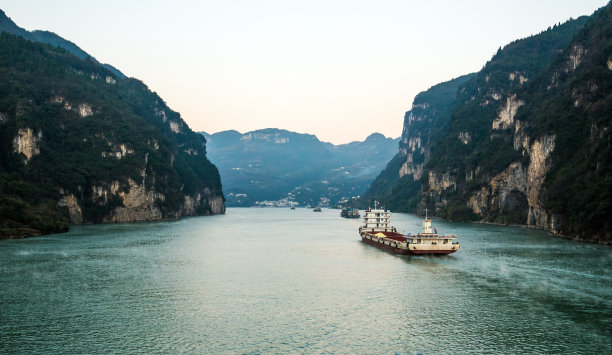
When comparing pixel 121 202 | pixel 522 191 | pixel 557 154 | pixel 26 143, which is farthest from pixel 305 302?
Answer: pixel 121 202

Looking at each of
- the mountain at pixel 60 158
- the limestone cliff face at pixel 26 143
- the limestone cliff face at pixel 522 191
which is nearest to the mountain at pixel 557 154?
the limestone cliff face at pixel 522 191

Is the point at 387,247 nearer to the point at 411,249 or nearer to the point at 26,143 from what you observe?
the point at 411,249

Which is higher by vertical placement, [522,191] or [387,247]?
[522,191]

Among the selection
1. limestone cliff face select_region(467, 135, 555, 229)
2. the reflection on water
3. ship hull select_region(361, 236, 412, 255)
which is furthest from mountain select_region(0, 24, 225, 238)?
limestone cliff face select_region(467, 135, 555, 229)

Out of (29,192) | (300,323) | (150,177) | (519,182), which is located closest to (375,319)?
(300,323)

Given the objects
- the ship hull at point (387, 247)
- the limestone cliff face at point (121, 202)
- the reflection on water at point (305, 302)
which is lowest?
the reflection on water at point (305, 302)

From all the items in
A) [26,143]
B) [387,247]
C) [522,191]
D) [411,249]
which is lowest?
[387,247]

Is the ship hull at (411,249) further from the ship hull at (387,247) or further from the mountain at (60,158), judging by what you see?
the mountain at (60,158)

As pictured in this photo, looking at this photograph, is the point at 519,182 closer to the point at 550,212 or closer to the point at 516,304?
the point at 550,212
